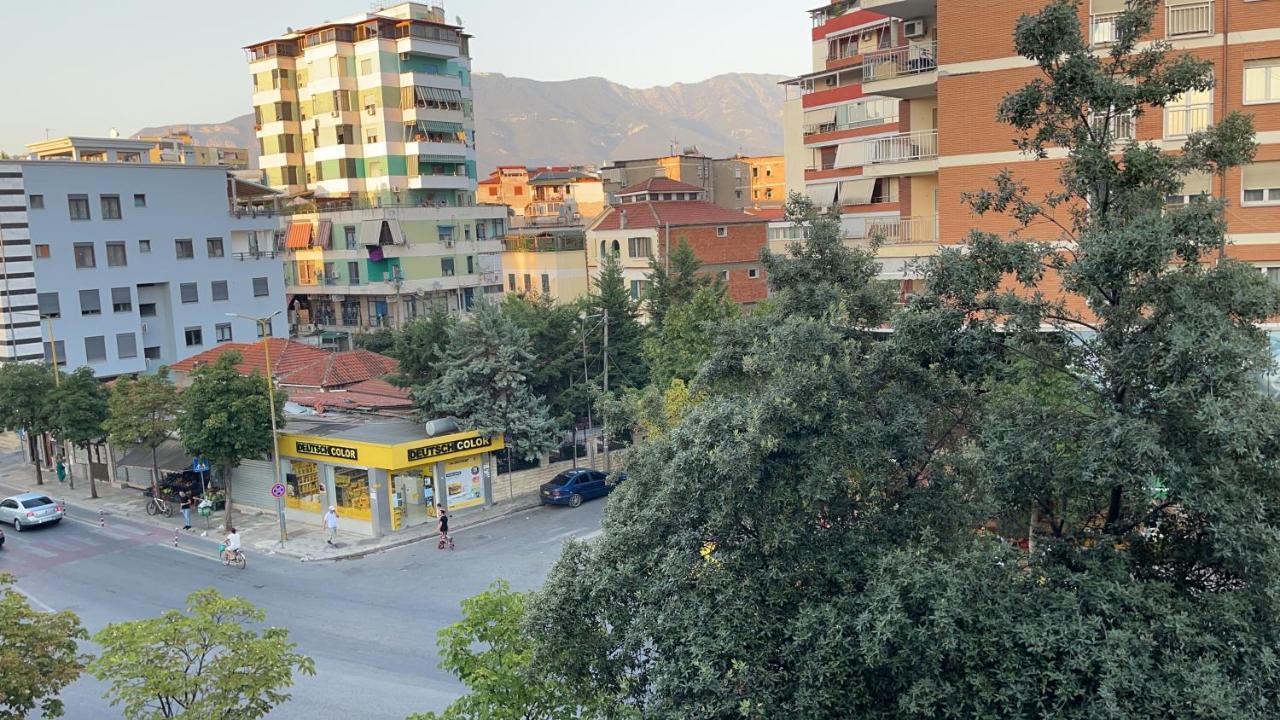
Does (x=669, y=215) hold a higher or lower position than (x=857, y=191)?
higher

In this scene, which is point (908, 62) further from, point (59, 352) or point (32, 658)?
point (59, 352)

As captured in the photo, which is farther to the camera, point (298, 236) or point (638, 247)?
point (298, 236)

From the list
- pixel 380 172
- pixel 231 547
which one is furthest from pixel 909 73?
pixel 380 172

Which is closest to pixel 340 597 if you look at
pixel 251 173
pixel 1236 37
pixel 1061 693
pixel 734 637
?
pixel 734 637

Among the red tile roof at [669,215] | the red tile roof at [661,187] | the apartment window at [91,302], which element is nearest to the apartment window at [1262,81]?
the red tile roof at [669,215]

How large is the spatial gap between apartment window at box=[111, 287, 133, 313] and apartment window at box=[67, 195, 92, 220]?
12.0 feet

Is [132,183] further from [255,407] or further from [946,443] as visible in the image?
[946,443]

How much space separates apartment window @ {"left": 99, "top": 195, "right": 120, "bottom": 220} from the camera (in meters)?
46.3

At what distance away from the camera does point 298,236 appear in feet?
202

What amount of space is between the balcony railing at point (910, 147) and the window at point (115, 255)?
38306mm

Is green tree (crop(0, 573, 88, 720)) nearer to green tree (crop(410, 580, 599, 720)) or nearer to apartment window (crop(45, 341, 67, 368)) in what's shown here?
green tree (crop(410, 580, 599, 720))

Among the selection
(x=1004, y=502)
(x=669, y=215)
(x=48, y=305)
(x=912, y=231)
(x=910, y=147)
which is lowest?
(x=1004, y=502)

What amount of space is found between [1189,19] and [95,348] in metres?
46.7

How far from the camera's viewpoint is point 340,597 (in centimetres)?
2356
